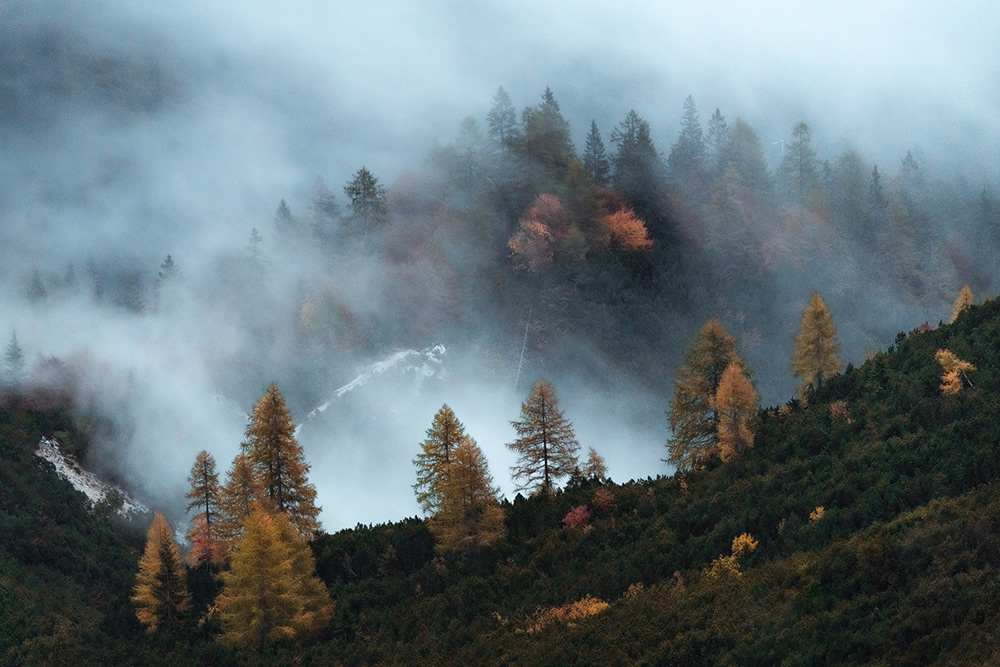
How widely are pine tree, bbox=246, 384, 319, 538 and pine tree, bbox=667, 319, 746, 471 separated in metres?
17.6

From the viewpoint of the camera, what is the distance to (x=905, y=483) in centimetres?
3712

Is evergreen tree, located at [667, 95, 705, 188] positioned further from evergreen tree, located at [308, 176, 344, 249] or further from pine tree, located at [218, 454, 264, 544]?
pine tree, located at [218, 454, 264, 544]

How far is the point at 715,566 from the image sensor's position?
126ft

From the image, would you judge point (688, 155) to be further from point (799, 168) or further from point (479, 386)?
point (479, 386)

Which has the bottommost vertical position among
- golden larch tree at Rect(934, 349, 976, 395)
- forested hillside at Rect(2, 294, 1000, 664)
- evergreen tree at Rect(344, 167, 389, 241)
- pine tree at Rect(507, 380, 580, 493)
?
forested hillside at Rect(2, 294, 1000, 664)

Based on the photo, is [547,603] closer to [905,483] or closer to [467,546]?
[467,546]

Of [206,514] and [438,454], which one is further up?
[438,454]

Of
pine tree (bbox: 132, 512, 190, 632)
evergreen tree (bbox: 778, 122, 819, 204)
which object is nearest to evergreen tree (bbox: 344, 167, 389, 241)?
evergreen tree (bbox: 778, 122, 819, 204)

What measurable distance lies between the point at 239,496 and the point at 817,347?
2961cm

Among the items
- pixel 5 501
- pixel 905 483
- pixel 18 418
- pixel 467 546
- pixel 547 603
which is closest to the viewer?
pixel 905 483

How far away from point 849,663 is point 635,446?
53.7 meters

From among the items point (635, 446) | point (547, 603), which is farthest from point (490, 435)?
point (547, 603)

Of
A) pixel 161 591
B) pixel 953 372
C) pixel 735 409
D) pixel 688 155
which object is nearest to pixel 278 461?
pixel 161 591

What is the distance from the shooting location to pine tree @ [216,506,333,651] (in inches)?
1700
